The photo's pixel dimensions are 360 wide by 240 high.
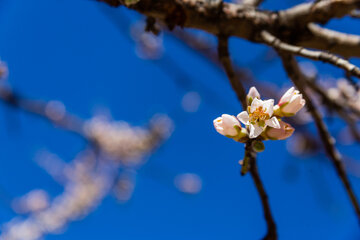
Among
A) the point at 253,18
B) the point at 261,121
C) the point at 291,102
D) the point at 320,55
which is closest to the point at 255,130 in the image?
the point at 261,121

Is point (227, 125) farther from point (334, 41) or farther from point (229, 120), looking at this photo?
point (334, 41)

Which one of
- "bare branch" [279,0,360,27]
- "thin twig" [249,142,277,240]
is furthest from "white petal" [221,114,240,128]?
"bare branch" [279,0,360,27]

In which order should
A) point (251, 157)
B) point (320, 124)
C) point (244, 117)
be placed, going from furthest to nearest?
point (320, 124), point (251, 157), point (244, 117)

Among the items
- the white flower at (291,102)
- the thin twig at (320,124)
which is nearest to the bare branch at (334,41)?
the thin twig at (320,124)

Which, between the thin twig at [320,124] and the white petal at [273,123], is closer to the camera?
the white petal at [273,123]

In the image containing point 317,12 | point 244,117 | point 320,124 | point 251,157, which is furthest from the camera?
point 320,124

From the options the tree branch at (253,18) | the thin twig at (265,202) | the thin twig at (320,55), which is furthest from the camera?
the tree branch at (253,18)

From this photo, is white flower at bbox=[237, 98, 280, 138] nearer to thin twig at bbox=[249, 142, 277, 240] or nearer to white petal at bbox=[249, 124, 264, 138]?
white petal at bbox=[249, 124, 264, 138]

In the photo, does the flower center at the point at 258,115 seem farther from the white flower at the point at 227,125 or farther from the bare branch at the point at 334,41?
the bare branch at the point at 334,41
